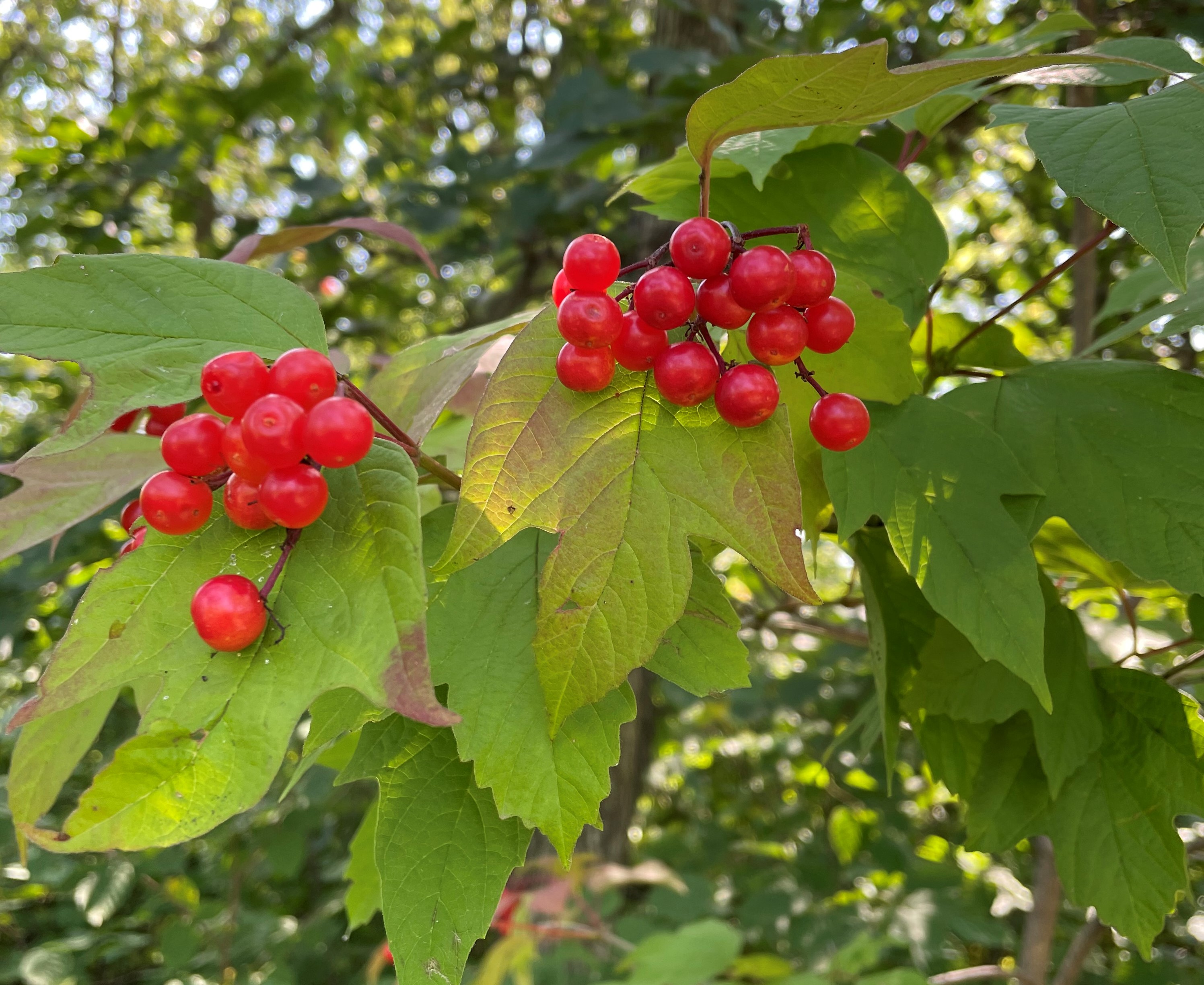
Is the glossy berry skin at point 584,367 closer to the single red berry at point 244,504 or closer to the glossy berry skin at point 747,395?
the glossy berry skin at point 747,395

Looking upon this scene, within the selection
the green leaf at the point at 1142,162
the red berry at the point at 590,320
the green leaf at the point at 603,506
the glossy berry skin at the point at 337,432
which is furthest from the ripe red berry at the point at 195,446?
the green leaf at the point at 1142,162

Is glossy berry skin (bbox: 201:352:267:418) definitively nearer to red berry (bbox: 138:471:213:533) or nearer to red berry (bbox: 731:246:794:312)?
red berry (bbox: 138:471:213:533)

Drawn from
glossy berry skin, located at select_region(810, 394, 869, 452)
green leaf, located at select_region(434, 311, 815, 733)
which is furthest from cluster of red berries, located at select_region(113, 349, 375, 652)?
glossy berry skin, located at select_region(810, 394, 869, 452)

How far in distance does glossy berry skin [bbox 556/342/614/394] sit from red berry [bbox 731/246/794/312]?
0.44 feet

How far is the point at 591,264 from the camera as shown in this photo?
0.71 m

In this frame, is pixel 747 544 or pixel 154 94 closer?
pixel 747 544

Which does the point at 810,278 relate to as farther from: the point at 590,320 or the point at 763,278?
the point at 590,320

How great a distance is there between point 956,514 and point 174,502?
0.82 metres

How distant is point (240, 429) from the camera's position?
672 mm

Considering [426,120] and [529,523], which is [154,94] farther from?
[529,523]

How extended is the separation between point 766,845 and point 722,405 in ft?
11.6

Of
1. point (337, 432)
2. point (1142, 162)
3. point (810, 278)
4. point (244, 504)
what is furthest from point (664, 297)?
point (1142, 162)

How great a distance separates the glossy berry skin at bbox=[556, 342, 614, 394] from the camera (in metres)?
0.70

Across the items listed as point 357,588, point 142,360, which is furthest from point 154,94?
point 357,588
